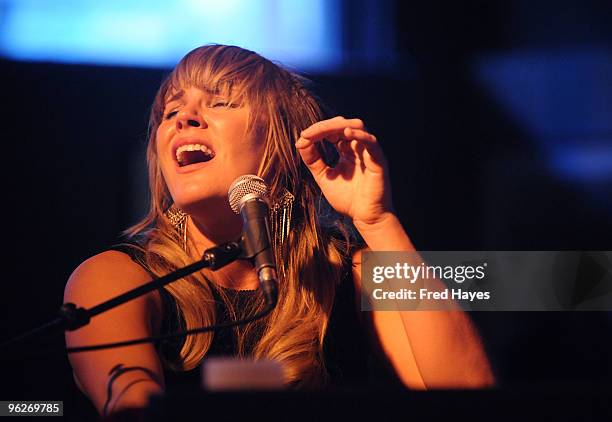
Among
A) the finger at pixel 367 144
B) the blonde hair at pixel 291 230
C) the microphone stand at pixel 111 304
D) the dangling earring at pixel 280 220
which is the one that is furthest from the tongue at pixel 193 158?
the microphone stand at pixel 111 304

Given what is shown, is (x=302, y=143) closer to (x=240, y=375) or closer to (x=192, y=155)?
(x=192, y=155)

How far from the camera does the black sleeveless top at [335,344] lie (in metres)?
1.96

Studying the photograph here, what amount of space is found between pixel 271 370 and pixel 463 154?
117 cm

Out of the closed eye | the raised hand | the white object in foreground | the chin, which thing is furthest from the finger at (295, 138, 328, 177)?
the white object in foreground

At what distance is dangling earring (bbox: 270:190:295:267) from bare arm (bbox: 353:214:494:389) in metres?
0.21

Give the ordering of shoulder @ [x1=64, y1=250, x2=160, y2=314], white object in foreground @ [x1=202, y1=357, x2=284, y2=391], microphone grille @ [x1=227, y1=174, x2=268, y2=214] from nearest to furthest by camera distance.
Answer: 1. white object in foreground @ [x1=202, y1=357, x2=284, y2=391]
2. microphone grille @ [x1=227, y1=174, x2=268, y2=214]
3. shoulder @ [x1=64, y1=250, x2=160, y2=314]

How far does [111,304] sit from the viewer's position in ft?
4.90

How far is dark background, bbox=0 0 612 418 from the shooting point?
2.20 metres

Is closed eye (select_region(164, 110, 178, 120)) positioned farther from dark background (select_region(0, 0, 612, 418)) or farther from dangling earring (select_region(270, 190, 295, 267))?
dangling earring (select_region(270, 190, 295, 267))

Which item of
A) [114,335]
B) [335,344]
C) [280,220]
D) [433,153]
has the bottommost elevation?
[335,344]

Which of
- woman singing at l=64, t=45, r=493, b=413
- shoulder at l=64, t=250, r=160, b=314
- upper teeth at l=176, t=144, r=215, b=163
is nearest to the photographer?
shoulder at l=64, t=250, r=160, b=314

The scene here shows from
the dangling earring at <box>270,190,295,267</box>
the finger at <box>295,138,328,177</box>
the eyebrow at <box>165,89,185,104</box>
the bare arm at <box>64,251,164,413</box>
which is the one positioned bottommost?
the bare arm at <box>64,251,164,413</box>

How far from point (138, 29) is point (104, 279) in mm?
752

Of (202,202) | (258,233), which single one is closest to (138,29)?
(202,202)
